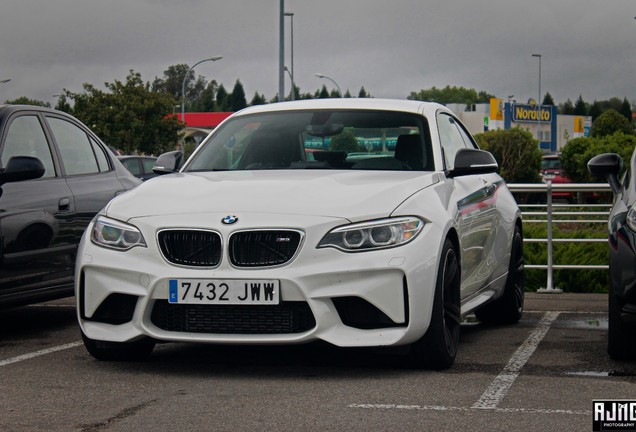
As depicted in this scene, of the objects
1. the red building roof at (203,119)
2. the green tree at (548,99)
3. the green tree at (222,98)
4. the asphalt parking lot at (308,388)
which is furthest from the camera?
the green tree at (222,98)

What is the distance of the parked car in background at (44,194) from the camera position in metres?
7.97

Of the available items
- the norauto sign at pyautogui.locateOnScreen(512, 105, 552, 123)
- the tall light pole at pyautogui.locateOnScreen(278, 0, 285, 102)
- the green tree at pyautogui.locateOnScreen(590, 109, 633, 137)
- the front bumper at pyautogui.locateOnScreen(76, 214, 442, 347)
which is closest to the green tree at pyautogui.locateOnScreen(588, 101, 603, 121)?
the norauto sign at pyautogui.locateOnScreen(512, 105, 552, 123)

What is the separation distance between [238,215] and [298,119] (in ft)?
5.91

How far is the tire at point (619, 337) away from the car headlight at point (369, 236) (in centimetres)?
145

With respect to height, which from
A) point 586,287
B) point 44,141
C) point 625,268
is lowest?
point 586,287

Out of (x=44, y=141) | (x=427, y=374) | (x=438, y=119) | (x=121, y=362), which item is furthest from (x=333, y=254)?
(x=44, y=141)

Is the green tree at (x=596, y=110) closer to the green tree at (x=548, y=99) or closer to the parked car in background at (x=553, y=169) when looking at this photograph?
the green tree at (x=548, y=99)

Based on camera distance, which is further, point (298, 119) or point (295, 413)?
point (298, 119)

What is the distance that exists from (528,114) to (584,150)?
2383 inches

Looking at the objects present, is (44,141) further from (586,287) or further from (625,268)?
(586,287)

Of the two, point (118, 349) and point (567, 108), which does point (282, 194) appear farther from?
point (567, 108)

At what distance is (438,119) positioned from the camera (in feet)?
26.3

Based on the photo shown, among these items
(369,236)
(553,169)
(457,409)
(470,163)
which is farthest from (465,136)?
(553,169)

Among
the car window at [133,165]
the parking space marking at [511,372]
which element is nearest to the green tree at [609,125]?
the car window at [133,165]
